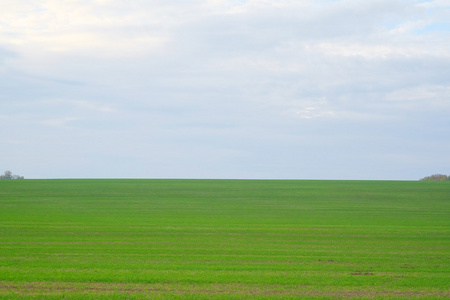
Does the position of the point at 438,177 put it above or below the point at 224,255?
above

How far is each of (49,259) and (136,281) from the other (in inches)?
203

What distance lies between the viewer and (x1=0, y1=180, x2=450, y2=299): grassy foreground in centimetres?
1302

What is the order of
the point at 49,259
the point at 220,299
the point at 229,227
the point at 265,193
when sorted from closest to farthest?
the point at 220,299 → the point at 49,259 → the point at 229,227 → the point at 265,193

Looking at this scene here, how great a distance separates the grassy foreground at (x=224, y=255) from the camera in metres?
13.0

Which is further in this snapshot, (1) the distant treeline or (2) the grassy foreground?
(1) the distant treeline

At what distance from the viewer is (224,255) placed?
61.0 ft

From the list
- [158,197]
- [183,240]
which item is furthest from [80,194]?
[183,240]

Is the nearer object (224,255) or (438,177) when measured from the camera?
(224,255)

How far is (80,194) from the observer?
60906mm

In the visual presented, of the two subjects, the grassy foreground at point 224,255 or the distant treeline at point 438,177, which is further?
the distant treeline at point 438,177

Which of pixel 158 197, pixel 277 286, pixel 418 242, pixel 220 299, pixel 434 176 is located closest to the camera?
pixel 220 299

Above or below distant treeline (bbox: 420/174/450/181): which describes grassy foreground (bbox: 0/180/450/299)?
below

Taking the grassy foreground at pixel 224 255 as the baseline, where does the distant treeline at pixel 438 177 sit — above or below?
above

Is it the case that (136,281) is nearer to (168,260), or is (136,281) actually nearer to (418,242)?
(168,260)
